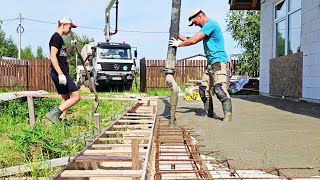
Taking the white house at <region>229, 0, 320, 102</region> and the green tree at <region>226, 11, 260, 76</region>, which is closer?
the white house at <region>229, 0, 320, 102</region>

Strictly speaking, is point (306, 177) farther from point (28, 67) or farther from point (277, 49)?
point (28, 67)

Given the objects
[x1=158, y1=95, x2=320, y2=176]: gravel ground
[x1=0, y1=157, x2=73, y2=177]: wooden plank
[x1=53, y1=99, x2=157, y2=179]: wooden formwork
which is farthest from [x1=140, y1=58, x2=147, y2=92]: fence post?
[x1=0, y1=157, x2=73, y2=177]: wooden plank

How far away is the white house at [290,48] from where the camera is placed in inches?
346

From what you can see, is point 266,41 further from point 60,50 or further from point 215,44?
point 60,50

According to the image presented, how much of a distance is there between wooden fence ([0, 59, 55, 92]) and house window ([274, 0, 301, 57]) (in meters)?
15.3

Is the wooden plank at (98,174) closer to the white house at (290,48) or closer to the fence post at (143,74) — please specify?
the white house at (290,48)

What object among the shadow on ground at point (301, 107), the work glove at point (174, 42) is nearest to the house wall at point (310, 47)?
the shadow on ground at point (301, 107)

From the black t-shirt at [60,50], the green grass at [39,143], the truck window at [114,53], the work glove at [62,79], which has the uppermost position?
the truck window at [114,53]

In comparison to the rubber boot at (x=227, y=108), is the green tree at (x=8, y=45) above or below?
above

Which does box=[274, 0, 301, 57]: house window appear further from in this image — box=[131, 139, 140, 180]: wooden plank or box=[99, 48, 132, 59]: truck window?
box=[99, 48, 132, 59]: truck window

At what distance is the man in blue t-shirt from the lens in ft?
18.0

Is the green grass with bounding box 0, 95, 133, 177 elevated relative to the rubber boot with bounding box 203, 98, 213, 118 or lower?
lower

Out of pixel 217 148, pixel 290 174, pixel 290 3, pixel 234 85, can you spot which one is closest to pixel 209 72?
pixel 217 148

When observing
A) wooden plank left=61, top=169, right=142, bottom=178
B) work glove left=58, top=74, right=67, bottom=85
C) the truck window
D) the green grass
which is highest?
the truck window
